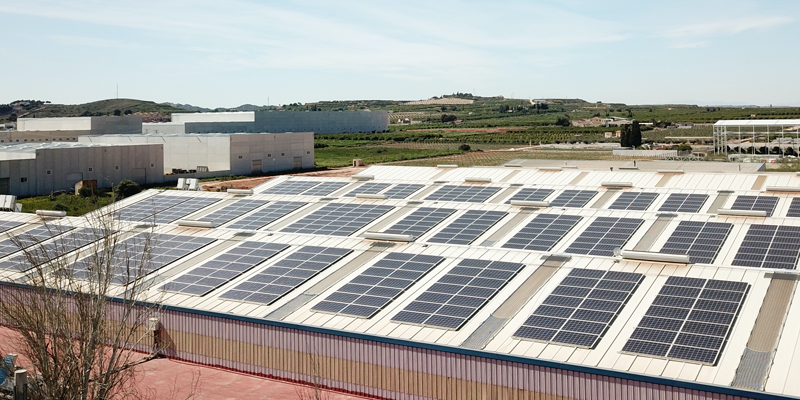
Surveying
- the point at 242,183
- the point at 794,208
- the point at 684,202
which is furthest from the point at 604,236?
the point at 242,183

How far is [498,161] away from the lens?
11575cm

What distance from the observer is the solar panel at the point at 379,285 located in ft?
91.2

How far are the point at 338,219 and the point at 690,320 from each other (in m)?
20.2

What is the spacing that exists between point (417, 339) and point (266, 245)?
42.7 ft

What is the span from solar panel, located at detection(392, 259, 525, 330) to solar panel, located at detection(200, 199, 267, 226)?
1601 cm

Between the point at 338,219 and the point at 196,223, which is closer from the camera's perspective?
the point at 338,219

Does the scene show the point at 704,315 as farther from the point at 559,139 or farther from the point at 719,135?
the point at 559,139

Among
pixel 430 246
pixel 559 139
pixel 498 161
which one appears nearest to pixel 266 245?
pixel 430 246

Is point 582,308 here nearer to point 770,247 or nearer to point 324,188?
point 770,247

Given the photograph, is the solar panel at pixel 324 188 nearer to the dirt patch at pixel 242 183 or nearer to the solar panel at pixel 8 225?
the solar panel at pixel 8 225

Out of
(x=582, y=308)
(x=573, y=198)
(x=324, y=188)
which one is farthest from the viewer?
(x=324, y=188)

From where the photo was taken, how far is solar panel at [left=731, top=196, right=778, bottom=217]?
35.3m

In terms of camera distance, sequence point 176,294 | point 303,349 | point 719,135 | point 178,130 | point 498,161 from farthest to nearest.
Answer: point 178,130 < point 498,161 < point 719,135 < point 176,294 < point 303,349

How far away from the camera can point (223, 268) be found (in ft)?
109
